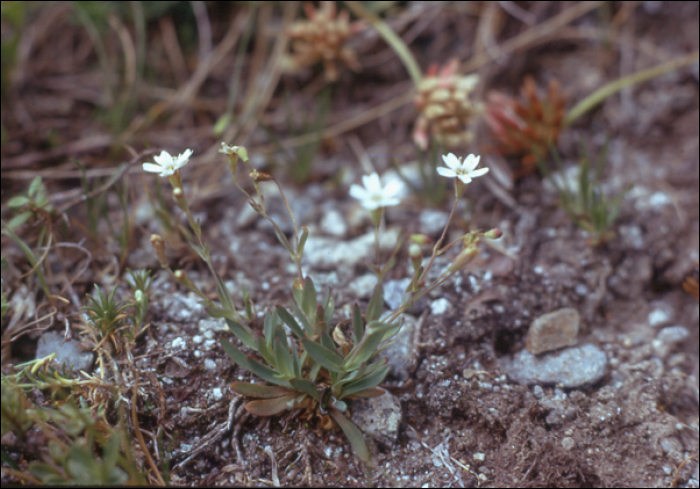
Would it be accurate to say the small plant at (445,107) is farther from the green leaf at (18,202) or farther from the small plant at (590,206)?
the green leaf at (18,202)

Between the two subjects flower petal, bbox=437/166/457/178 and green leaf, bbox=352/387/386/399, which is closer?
flower petal, bbox=437/166/457/178

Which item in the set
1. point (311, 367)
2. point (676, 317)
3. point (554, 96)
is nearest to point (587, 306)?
point (676, 317)

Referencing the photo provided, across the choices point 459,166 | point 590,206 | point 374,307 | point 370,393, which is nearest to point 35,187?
point 374,307

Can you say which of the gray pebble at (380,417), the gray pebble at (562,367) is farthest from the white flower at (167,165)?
the gray pebble at (562,367)

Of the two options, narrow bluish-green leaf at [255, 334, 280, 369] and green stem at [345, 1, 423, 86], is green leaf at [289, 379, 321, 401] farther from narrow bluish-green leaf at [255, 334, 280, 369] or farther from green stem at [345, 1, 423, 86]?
green stem at [345, 1, 423, 86]

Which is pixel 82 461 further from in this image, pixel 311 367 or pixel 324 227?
pixel 324 227

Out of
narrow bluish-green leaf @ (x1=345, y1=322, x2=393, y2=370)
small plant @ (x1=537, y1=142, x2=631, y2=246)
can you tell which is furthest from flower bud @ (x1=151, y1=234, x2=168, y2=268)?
small plant @ (x1=537, y1=142, x2=631, y2=246)

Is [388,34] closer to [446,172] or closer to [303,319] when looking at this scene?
[446,172]
